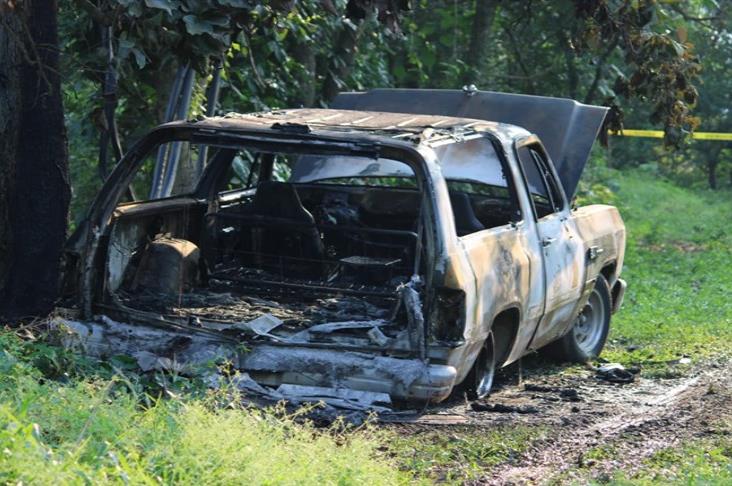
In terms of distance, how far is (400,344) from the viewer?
6.64m

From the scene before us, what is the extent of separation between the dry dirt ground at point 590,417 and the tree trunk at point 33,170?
8.63 ft

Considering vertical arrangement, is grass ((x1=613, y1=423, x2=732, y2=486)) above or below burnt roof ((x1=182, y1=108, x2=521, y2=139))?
below

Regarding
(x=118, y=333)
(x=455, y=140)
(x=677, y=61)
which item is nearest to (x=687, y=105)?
(x=677, y=61)

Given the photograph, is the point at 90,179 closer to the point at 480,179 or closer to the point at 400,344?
the point at 480,179

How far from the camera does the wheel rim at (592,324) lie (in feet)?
31.3

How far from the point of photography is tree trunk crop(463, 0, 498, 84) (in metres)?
17.6

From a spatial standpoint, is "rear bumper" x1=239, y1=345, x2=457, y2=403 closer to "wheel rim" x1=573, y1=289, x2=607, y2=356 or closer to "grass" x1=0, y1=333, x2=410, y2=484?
"grass" x1=0, y1=333, x2=410, y2=484

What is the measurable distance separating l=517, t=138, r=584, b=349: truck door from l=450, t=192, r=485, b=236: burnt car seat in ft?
1.25

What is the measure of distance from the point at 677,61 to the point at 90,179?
6.22 metres

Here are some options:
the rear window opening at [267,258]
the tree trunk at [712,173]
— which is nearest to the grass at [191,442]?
the rear window opening at [267,258]

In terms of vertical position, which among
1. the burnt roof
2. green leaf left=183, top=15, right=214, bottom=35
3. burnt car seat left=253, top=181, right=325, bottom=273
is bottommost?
burnt car seat left=253, top=181, right=325, bottom=273

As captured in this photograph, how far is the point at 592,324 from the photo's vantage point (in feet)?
31.7

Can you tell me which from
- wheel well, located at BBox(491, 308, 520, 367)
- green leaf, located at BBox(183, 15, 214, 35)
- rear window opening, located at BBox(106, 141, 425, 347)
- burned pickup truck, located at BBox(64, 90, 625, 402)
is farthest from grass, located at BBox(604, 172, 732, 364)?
green leaf, located at BBox(183, 15, 214, 35)

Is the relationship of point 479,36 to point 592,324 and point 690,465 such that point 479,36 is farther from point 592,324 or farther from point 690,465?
point 690,465
